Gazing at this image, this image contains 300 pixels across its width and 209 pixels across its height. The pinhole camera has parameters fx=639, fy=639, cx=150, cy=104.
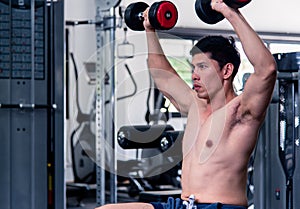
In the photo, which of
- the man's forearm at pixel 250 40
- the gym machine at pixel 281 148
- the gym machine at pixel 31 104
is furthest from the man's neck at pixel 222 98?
the gym machine at pixel 31 104

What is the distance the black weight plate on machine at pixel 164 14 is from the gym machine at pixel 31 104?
1429 millimetres

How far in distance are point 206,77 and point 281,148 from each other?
125 centimetres

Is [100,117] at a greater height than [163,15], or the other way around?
[163,15]

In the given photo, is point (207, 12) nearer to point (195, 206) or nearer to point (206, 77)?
point (206, 77)

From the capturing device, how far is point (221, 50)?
2.77 m

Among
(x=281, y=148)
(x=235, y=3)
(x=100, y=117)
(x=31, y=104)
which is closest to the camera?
(x=235, y=3)

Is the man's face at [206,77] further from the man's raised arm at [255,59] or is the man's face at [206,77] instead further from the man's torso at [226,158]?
the man's raised arm at [255,59]

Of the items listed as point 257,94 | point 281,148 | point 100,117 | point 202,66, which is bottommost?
point 281,148

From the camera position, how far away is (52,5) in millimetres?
4082

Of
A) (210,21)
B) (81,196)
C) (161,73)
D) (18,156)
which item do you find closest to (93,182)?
(81,196)

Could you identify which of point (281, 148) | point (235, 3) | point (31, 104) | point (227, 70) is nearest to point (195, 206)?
→ point (227, 70)

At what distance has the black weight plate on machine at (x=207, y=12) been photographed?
8.37 feet

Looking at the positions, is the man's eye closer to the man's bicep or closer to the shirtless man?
the shirtless man

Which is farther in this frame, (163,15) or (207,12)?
(163,15)
